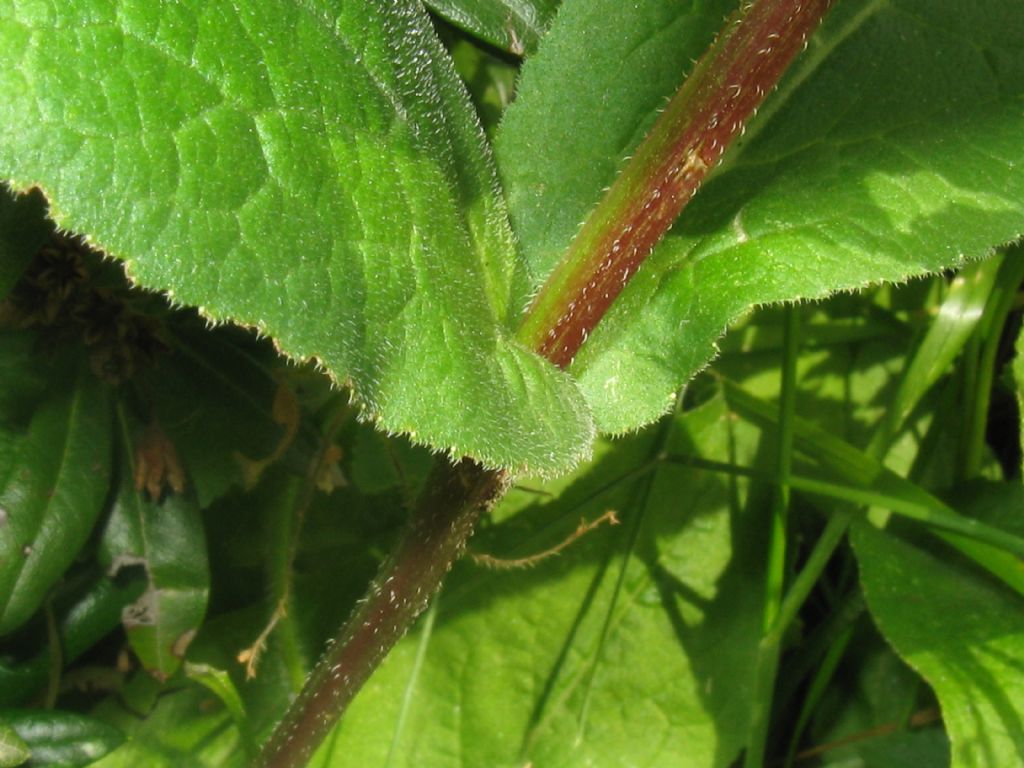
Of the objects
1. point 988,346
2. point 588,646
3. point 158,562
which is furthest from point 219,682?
point 988,346

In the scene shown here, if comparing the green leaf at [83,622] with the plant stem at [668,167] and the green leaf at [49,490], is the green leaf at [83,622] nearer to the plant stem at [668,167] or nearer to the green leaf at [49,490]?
the green leaf at [49,490]

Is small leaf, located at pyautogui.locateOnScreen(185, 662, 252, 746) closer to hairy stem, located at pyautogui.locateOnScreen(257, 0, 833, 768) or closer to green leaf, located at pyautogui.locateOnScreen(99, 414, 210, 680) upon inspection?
green leaf, located at pyautogui.locateOnScreen(99, 414, 210, 680)

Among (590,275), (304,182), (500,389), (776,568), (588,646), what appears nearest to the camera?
(304,182)

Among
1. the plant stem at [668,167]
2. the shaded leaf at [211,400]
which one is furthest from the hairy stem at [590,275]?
the shaded leaf at [211,400]

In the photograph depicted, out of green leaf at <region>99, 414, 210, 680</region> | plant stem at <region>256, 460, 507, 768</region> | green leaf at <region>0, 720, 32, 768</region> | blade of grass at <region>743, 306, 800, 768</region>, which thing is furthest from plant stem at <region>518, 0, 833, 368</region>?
green leaf at <region>0, 720, 32, 768</region>

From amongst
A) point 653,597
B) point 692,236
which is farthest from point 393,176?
point 653,597

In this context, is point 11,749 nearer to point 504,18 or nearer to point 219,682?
point 219,682
